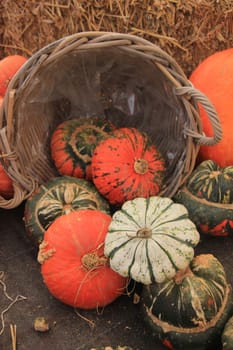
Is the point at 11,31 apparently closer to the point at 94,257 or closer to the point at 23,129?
the point at 23,129

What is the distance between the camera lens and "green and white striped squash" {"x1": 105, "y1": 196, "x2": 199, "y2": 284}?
139cm

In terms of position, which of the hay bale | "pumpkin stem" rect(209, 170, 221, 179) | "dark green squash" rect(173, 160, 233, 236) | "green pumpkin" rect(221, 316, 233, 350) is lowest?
"green pumpkin" rect(221, 316, 233, 350)

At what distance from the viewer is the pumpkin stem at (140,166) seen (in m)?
1.89

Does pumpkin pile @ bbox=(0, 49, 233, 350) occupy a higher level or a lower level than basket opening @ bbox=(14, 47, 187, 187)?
lower

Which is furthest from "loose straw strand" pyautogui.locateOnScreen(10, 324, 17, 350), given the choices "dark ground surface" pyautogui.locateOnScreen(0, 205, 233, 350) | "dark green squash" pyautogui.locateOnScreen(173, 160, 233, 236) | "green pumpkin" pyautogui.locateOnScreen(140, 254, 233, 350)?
"dark green squash" pyautogui.locateOnScreen(173, 160, 233, 236)

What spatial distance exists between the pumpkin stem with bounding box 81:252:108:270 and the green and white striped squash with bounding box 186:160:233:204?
56 cm

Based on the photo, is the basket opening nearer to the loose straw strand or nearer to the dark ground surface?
the dark ground surface

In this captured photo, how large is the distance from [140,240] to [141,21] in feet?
4.14

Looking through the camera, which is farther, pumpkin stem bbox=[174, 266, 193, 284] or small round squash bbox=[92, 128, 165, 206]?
small round squash bbox=[92, 128, 165, 206]

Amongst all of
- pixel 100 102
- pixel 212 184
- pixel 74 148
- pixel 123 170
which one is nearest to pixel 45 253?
pixel 123 170

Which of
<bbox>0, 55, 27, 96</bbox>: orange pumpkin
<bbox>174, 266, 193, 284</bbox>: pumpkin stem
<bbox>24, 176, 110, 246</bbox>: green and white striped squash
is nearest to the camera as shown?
<bbox>174, 266, 193, 284</bbox>: pumpkin stem

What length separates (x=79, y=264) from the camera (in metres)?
1.54

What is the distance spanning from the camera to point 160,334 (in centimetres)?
146

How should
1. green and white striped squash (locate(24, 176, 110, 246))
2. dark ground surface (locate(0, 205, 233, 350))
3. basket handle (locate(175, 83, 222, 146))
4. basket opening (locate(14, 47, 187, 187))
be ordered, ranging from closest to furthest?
dark ground surface (locate(0, 205, 233, 350)), basket handle (locate(175, 83, 222, 146)), green and white striped squash (locate(24, 176, 110, 246)), basket opening (locate(14, 47, 187, 187))
